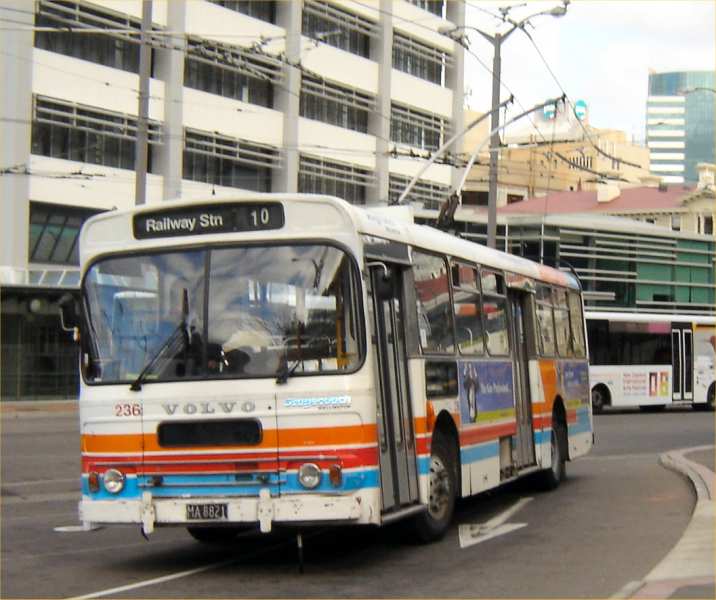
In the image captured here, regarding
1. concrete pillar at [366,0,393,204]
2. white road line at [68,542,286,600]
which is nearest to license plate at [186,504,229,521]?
Result: white road line at [68,542,286,600]

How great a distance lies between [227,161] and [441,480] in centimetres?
3451

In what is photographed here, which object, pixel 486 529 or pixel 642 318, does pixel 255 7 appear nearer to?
pixel 642 318

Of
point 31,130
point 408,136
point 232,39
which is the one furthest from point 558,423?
point 408,136

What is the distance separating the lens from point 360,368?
10.3 m

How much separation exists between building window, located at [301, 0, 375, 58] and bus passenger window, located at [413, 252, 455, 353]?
35.2 m

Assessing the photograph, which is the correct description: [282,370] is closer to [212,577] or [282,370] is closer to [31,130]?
[212,577]

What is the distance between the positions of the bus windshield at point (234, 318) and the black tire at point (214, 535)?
7.63 ft

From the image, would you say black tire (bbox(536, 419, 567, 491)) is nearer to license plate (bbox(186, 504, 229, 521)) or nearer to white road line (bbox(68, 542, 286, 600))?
white road line (bbox(68, 542, 286, 600))

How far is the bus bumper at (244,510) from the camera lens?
33.0 feet

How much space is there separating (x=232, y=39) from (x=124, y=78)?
4915 millimetres

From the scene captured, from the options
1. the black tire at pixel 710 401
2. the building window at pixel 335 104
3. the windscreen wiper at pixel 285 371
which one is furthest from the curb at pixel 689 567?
the building window at pixel 335 104

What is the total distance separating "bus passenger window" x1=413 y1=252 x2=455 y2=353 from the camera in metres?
12.2

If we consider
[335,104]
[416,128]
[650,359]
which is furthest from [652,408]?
[416,128]

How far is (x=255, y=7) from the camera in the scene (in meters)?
46.3
